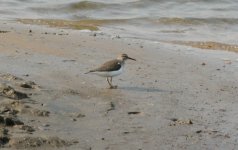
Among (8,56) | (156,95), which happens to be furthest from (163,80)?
(8,56)

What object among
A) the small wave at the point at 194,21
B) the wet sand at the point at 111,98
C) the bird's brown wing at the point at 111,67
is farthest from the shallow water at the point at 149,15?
the bird's brown wing at the point at 111,67

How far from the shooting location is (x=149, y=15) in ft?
68.5

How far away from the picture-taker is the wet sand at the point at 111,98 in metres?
7.38

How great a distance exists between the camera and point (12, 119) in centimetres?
739

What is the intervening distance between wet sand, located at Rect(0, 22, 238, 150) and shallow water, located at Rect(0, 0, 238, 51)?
356 centimetres

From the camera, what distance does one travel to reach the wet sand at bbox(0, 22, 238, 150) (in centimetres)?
738

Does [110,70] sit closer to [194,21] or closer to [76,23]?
[76,23]

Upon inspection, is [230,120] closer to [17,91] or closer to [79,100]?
[79,100]

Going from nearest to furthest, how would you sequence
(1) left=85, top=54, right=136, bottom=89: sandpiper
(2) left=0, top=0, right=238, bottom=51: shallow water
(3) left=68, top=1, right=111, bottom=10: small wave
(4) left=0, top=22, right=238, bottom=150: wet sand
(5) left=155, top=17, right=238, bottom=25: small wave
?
(4) left=0, top=22, right=238, bottom=150: wet sand
(1) left=85, top=54, right=136, bottom=89: sandpiper
(2) left=0, top=0, right=238, bottom=51: shallow water
(5) left=155, top=17, right=238, bottom=25: small wave
(3) left=68, top=1, right=111, bottom=10: small wave

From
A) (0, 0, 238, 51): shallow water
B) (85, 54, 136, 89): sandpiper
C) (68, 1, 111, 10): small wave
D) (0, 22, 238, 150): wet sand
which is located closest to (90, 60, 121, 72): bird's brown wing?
(85, 54, 136, 89): sandpiper

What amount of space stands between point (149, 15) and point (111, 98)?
38.5 ft

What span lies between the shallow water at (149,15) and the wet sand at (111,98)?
3.56m

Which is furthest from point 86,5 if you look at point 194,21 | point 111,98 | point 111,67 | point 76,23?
point 111,98

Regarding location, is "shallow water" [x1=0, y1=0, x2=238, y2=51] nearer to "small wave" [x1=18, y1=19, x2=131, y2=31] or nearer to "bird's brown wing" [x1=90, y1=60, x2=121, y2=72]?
"small wave" [x1=18, y1=19, x2=131, y2=31]
